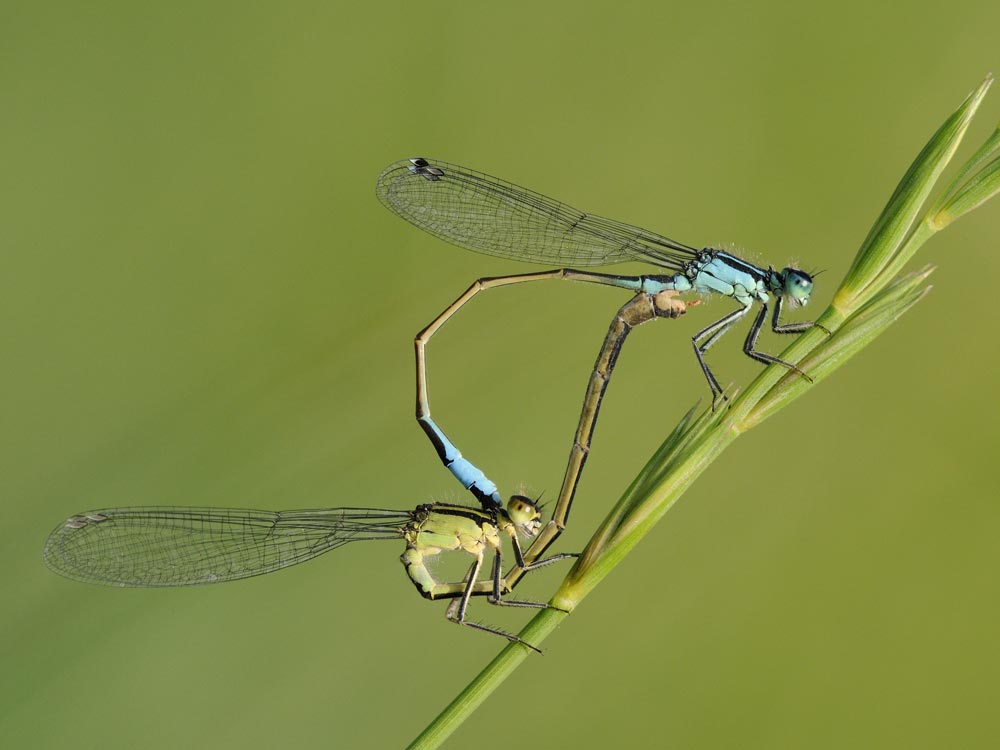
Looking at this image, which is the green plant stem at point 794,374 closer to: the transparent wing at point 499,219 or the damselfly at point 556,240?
the damselfly at point 556,240

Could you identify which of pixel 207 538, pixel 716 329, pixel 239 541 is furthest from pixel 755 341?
pixel 207 538

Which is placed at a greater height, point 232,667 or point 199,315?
point 199,315

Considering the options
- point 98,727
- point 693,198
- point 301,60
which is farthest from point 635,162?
point 98,727

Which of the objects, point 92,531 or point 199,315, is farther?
point 199,315

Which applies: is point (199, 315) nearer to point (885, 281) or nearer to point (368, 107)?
point (368, 107)

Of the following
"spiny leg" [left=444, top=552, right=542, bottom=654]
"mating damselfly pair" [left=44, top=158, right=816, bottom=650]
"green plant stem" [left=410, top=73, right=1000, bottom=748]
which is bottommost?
"green plant stem" [left=410, top=73, right=1000, bottom=748]

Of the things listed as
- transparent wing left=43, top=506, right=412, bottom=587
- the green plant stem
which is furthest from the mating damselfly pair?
the green plant stem

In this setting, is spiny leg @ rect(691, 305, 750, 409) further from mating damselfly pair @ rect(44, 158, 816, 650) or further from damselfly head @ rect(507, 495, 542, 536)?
damselfly head @ rect(507, 495, 542, 536)
